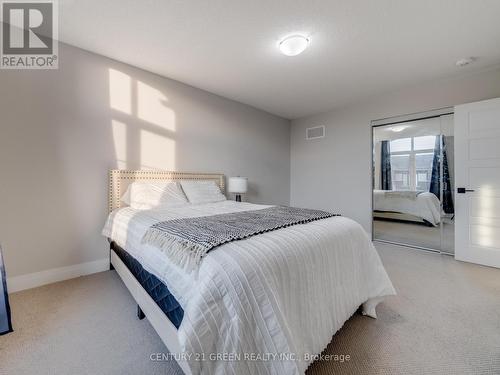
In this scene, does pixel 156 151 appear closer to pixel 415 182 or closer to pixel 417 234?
pixel 415 182

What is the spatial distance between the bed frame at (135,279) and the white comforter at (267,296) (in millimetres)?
179

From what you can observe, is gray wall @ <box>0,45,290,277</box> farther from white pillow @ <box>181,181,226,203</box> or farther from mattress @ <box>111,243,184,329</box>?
mattress @ <box>111,243,184,329</box>

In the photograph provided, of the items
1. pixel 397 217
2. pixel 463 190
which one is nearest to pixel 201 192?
pixel 397 217

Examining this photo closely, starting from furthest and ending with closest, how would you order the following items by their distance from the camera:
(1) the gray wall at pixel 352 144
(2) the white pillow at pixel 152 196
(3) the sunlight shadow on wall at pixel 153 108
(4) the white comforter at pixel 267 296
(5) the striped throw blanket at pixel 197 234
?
(1) the gray wall at pixel 352 144 → (3) the sunlight shadow on wall at pixel 153 108 → (2) the white pillow at pixel 152 196 → (5) the striped throw blanket at pixel 197 234 → (4) the white comforter at pixel 267 296

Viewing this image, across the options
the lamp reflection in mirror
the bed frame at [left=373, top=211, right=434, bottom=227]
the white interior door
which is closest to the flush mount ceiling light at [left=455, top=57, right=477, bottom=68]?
the white interior door

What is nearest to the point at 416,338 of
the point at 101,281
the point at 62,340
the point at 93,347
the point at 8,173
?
the point at 93,347

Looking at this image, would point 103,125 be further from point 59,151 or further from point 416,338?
point 416,338

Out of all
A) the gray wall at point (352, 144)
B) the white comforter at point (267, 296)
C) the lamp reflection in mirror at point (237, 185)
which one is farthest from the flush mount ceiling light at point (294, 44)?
the gray wall at point (352, 144)

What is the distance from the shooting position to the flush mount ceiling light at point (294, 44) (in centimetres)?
210

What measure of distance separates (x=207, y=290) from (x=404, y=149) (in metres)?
3.92

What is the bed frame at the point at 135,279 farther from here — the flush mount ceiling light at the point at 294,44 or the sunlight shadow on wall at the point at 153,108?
the flush mount ceiling light at the point at 294,44

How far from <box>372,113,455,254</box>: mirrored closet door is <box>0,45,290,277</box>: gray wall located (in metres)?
3.18

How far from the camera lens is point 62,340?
1415mm

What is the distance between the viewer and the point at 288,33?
2086 millimetres
